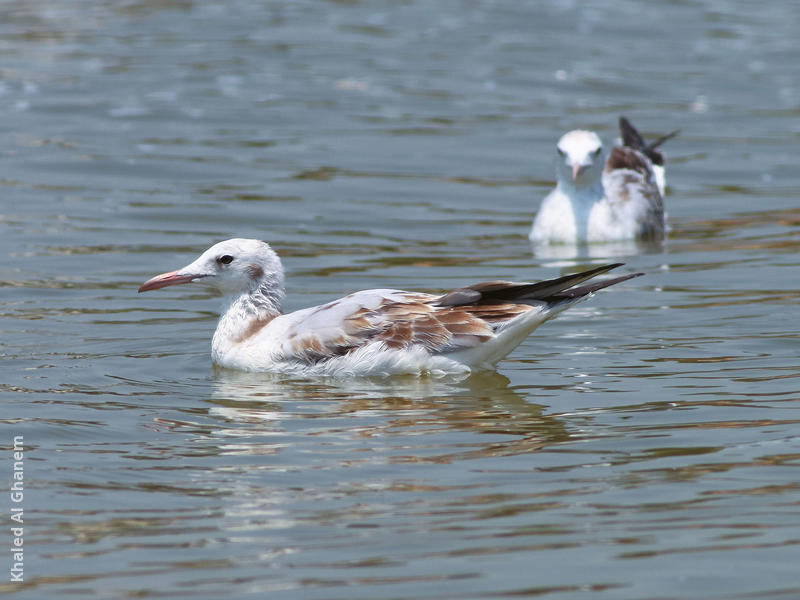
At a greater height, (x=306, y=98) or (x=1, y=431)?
(x=306, y=98)

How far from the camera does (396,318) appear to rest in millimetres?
8844

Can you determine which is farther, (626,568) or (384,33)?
(384,33)

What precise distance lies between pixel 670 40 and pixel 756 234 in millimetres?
11017

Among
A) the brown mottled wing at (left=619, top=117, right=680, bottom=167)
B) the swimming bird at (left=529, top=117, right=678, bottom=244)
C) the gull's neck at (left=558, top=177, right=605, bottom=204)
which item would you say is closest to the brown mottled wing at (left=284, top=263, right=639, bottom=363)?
the swimming bird at (left=529, top=117, right=678, bottom=244)

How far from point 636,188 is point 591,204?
53 cm

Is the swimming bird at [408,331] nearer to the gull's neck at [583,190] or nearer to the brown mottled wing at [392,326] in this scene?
the brown mottled wing at [392,326]

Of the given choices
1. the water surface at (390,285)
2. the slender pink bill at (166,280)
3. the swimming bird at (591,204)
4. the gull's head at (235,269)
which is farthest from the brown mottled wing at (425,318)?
the swimming bird at (591,204)

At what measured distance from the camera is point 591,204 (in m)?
14.0

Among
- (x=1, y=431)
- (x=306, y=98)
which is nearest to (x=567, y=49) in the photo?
(x=306, y=98)

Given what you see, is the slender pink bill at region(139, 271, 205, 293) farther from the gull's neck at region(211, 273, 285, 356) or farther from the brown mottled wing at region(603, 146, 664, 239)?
the brown mottled wing at region(603, 146, 664, 239)

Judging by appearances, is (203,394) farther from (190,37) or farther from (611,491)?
(190,37)

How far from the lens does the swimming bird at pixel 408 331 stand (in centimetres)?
868

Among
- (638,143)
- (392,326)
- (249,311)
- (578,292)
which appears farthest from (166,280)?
(638,143)

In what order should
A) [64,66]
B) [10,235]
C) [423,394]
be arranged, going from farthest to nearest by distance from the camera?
[64,66] < [10,235] < [423,394]
